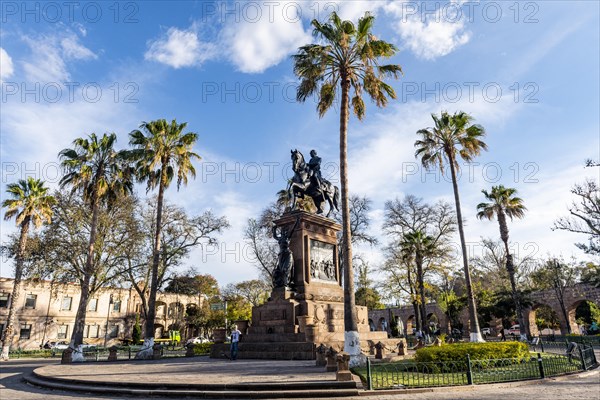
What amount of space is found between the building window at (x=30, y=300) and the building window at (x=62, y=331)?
416 centimetres

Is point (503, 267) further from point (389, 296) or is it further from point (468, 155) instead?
point (468, 155)

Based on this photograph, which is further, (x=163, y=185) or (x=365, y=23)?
(x=163, y=185)

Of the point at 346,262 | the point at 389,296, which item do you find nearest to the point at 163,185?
the point at 346,262

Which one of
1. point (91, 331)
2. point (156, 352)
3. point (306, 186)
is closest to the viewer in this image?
point (306, 186)

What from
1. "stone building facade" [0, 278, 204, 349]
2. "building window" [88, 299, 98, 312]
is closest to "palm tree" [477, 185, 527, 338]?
"stone building facade" [0, 278, 204, 349]

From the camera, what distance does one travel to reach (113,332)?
53312 mm

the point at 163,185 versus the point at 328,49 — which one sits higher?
the point at 328,49

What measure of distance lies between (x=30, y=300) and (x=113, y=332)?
445 inches

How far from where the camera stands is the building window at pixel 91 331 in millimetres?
50372

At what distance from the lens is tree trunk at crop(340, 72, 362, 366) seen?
42.1 feet

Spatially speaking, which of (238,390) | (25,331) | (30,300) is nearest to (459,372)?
→ (238,390)

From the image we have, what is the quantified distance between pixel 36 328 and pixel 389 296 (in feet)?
130

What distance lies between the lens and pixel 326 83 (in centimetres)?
1744

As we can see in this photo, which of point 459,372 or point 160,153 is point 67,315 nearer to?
point 160,153
